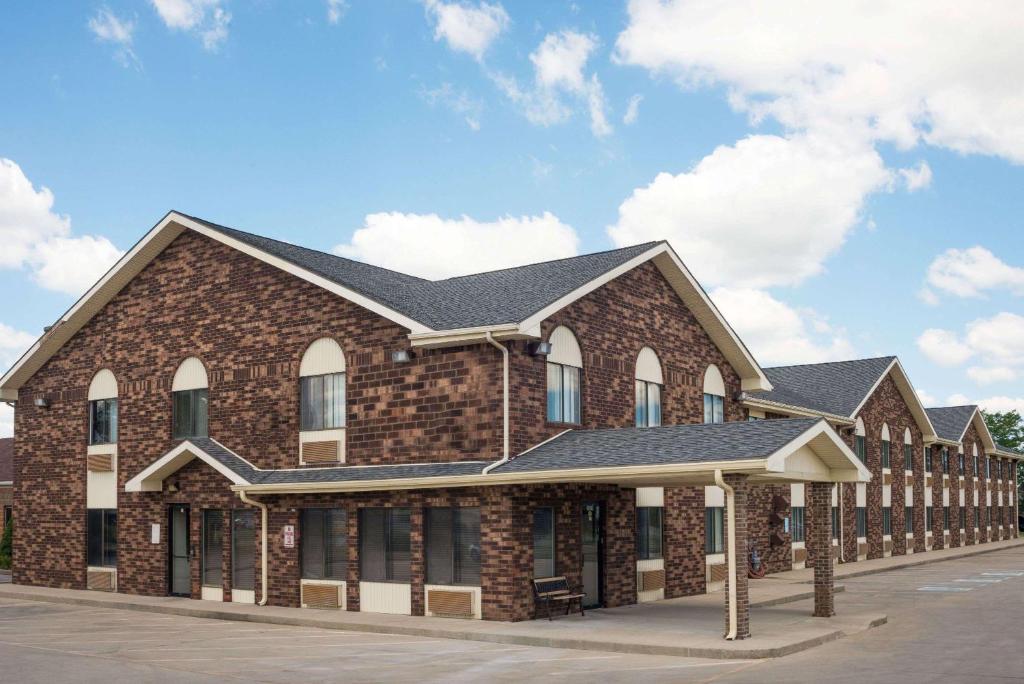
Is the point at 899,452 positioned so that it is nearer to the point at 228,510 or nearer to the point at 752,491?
the point at 752,491

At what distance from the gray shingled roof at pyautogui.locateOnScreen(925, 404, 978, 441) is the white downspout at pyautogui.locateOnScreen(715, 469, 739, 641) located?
122ft

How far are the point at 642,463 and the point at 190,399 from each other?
12.5 meters

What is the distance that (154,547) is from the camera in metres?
26.3

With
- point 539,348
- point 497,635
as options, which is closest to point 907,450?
point 539,348

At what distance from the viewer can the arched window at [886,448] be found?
43375 mm

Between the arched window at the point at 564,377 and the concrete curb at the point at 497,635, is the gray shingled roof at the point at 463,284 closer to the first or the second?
the arched window at the point at 564,377

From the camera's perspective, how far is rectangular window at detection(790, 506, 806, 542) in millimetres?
35094

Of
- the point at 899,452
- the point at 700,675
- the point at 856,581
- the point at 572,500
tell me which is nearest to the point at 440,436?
the point at 572,500

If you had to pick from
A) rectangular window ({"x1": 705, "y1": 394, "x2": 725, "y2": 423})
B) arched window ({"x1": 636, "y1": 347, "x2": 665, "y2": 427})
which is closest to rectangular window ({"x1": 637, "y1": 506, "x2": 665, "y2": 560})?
arched window ({"x1": 636, "y1": 347, "x2": 665, "y2": 427})

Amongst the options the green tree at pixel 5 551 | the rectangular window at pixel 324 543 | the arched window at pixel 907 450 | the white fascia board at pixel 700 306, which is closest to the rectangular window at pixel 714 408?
the white fascia board at pixel 700 306

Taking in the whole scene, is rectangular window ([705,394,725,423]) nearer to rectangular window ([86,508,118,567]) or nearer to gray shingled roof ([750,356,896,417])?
gray shingled roof ([750,356,896,417])

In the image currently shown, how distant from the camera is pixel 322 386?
23703 millimetres

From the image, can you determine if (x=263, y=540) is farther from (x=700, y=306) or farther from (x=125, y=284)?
(x=700, y=306)

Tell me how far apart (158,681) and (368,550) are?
8206 mm
